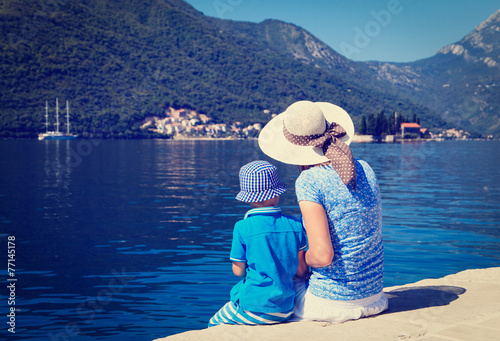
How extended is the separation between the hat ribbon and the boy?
35 cm

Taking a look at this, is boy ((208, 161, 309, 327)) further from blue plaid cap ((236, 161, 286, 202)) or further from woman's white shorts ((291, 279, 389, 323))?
woman's white shorts ((291, 279, 389, 323))

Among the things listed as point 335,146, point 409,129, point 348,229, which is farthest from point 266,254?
point 409,129

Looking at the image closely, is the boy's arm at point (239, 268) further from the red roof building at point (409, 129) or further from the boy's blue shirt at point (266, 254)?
the red roof building at point (409, 129)

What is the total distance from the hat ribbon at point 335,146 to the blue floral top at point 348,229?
9 centimetres

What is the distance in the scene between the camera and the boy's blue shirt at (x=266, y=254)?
402 cm

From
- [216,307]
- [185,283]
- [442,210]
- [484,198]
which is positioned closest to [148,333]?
[216,307]

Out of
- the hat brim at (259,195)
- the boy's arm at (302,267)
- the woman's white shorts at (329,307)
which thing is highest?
the hat brim at (259,195)

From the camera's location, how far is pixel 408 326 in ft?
13.2

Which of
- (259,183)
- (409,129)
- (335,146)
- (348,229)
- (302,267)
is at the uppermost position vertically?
(409,129)

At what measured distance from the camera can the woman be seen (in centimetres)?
379

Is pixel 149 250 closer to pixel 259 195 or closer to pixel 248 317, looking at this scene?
pixel 248 317

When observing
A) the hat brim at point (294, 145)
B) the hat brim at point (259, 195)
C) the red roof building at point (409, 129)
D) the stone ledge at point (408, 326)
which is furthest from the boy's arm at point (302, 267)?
the red roof building at point (409, 129)

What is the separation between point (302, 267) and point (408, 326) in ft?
3.26

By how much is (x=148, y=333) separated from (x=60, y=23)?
709ft
